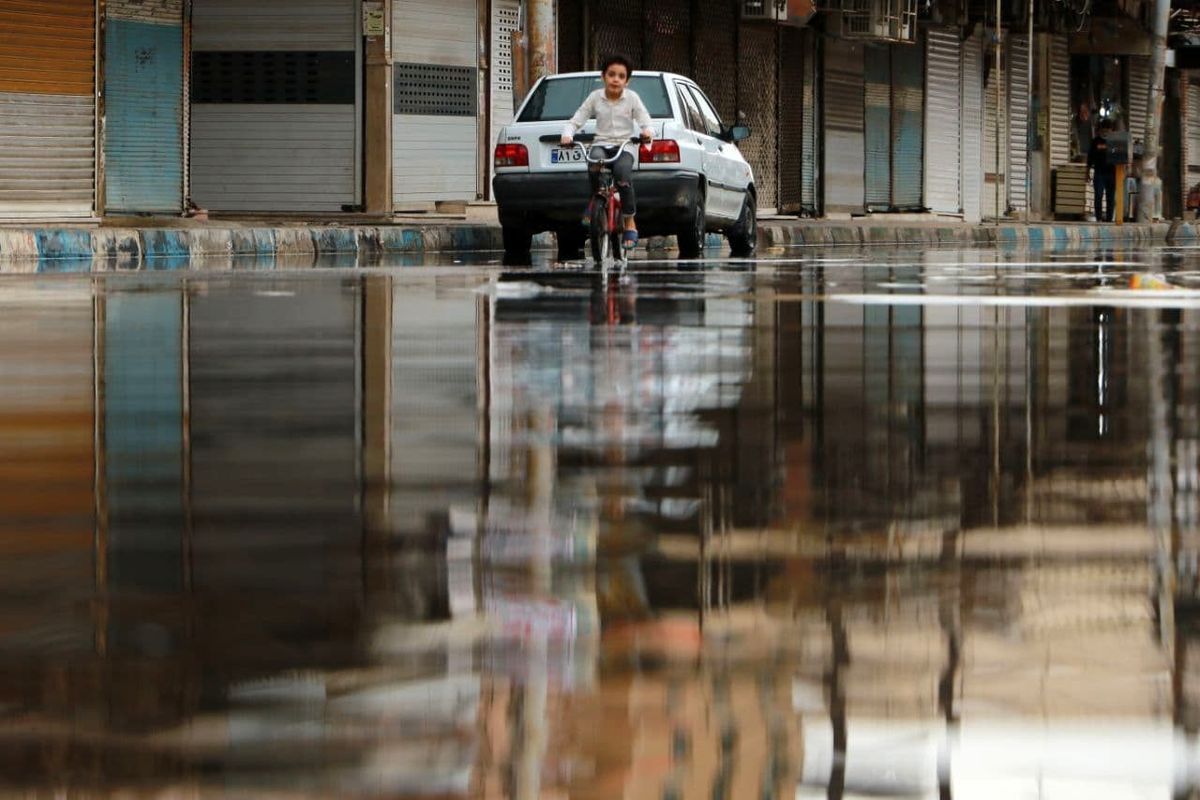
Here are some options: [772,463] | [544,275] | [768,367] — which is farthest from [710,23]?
[772,463]

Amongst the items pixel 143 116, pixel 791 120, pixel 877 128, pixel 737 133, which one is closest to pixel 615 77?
pixel 737 133

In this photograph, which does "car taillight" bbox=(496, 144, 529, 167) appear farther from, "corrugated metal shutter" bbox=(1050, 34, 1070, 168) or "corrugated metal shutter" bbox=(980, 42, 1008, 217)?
"corrugated metal shutter" bbox=(1050, 34, 1070, 168)

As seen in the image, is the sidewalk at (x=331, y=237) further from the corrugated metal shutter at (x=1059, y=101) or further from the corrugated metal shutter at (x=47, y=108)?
the corrugated metal shutter at (x=1059, y=101)

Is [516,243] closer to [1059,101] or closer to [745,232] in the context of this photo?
[745,232]

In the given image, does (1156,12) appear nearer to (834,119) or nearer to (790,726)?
(834,119)

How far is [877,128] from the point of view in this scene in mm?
40906

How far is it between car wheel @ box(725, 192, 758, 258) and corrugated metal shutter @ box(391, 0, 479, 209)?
21.2 feet

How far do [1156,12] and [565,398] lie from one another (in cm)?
3611

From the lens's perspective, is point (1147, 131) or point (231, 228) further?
point (1147, 131)

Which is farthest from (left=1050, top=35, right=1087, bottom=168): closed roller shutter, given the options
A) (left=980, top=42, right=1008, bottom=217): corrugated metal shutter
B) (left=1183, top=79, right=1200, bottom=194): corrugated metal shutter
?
(left=1183, top=79, right=1200, bottom=194): corrugated metal shutter

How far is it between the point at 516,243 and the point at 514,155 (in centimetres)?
121

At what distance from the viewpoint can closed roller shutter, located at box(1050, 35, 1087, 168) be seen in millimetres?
46875

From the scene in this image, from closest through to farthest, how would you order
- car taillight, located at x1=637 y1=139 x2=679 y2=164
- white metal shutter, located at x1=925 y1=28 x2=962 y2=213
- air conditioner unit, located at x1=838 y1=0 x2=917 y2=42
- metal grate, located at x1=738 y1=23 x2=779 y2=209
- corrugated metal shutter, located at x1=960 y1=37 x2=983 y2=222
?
car taillight, located at x1=637 y1=139 x2=679 y2=164, metal grate, located at x1=738 y1=23 x2=779 y2=209, air conditioner unit, located at x1=838 y1=0 x2=917 y2=42, white metal shutter, located at x1=925 y1=28 x2=962 y2=213, corrugated metal shutter, located at x1=960 y1=37 x2=983 y2=222

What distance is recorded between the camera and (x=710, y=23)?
35.5 m
